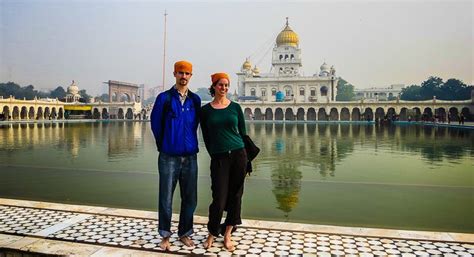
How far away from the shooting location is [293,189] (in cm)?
623

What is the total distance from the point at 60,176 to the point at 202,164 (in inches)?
125

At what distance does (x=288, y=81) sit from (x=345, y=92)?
1152 inches

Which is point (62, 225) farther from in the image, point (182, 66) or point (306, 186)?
point (306, 186)

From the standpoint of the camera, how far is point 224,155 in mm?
3531

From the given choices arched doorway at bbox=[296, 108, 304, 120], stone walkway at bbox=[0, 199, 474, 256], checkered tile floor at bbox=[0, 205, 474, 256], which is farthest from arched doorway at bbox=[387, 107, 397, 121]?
checkered tile floor at bbox=[0, 205, 474, 256]

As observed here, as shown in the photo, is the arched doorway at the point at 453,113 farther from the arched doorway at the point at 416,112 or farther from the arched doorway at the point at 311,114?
the arched doorway at the point at 311,114

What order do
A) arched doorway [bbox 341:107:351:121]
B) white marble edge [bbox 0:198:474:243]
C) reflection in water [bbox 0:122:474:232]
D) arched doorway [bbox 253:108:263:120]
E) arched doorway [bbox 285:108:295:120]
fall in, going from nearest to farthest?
white marble edge [bbox 0:198:474:243] < reflection in water [bbox 0:122:474:232] < arched doorway [bbox 341:107:351:121] < arched doorway [bbox 285:108:295:120] < arched doorway [bbox 253:108:263:120]

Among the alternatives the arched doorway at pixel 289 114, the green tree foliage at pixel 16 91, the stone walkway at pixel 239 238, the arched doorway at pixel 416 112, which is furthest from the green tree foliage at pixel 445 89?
the green tree foliage at pixel 16 91

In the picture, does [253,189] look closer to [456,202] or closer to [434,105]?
[456,202]

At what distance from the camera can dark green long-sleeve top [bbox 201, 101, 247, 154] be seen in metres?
3.52

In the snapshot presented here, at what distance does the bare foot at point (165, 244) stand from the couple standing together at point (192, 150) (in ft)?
0.21

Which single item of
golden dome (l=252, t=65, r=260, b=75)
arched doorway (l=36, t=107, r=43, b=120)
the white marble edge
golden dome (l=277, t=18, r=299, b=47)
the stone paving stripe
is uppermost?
golden dome (l=277, t=18, r=299, b=47)

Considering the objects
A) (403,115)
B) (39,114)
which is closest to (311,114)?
(403,115)

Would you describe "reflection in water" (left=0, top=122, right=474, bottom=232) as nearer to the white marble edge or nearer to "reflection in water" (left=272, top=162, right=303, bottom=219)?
"reflection in water" (left=272, top=162, right=303, bottom=219)
